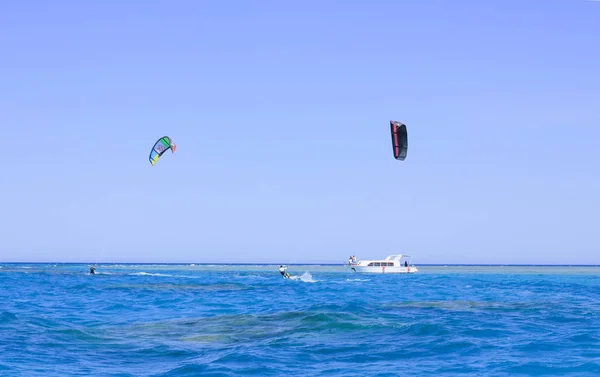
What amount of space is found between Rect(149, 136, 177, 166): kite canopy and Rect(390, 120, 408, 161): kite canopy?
19.5 meters

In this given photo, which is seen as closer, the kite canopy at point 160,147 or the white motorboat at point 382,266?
the kite canopy at point 160,147

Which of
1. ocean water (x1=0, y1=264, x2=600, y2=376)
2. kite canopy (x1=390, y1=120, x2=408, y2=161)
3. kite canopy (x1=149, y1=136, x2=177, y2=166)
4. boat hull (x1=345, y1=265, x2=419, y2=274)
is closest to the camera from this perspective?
ocean water (x1=0, y1=264, x2=600, y2=376)

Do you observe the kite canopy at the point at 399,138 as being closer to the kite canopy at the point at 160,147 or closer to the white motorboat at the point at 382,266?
the kite canopy at the point at 160,147

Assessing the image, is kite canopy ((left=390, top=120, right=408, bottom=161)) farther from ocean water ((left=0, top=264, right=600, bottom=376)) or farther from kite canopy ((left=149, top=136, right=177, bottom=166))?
kite canopy ((left=149, top=136, right=177, bottom=166))

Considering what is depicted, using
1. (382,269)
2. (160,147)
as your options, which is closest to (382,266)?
(382,269)

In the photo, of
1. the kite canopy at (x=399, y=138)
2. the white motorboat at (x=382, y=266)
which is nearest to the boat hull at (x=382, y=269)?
the white motorboat at (x=382, y=266)

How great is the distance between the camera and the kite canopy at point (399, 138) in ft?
86.6

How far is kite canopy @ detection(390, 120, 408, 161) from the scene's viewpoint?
26.4 meters

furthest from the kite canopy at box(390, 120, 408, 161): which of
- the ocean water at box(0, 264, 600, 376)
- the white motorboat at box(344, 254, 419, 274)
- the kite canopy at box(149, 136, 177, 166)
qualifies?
the white motorboat at box(344, 254, 419, 274)

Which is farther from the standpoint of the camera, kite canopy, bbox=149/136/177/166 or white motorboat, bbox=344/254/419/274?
white motorboat, bbox=344/254/419/274

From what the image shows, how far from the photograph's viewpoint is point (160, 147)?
140 ft

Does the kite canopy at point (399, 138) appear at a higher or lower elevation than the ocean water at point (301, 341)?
higher

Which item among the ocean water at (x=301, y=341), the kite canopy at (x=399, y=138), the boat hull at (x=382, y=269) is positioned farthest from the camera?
the boat hull at (x=382, y=269)

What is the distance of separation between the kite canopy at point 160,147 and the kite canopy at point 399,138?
63.9 feet
